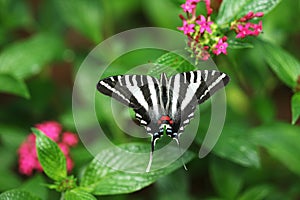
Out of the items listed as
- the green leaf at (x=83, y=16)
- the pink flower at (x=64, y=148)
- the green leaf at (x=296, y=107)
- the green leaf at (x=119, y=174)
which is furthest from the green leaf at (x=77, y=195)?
the green leaf at (x=83, y=16)

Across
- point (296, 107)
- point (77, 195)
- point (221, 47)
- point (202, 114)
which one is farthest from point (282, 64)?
point (77, 195)

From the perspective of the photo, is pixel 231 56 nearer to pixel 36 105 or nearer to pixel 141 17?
pixel 36 105

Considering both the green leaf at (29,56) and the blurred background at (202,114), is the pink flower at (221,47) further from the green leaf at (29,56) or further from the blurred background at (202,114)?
the green leaf at (29,56)

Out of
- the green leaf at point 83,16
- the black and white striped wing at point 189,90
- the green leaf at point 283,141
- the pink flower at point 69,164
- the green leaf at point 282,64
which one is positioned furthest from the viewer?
the green leaf at point 83,16

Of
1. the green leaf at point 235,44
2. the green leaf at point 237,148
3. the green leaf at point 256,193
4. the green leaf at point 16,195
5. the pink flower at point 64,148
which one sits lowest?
the green leaf at point 256,193

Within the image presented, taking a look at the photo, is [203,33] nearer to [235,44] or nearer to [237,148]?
[235,44]

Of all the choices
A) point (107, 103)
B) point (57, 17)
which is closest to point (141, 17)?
point (57, 17)
